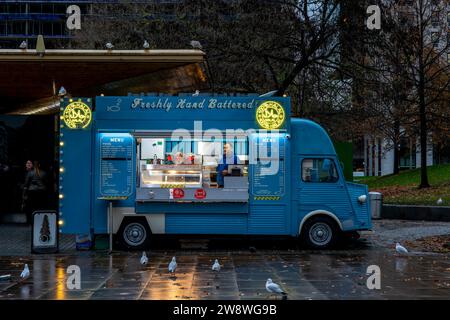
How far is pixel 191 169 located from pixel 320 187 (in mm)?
2980

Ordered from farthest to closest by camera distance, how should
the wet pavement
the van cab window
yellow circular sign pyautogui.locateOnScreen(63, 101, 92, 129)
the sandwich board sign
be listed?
the van cab window < yellow circular sign pyautogui.locateOnScreen(63, 101, 92, 129) < the sandwich board sign < the wet pavement

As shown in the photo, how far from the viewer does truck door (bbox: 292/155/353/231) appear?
1555 cm

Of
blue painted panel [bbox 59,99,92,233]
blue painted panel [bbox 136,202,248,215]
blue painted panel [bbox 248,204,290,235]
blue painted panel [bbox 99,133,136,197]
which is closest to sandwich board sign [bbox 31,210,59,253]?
blue painted panel [bbox 59,99,92,233]

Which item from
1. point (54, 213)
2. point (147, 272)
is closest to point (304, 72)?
point (54, 213)

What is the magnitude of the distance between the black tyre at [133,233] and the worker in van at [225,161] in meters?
1.96

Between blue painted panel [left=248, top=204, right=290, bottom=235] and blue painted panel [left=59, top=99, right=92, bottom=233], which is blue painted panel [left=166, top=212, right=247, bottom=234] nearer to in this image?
blue painted panel [left=248, top=204, right=290, bottom=235]

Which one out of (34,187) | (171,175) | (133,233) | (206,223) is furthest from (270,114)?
(34,187)

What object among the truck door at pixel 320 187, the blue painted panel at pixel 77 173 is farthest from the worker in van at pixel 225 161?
the blue painted panel at pixel 77 173

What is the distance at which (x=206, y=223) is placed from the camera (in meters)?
A: 15.4

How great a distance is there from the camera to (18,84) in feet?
63.3

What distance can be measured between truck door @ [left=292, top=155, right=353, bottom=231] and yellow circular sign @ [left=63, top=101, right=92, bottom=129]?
4.81 meters

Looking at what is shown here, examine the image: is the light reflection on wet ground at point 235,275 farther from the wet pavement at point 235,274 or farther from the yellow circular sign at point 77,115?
the yellow circular sign at point 77,115

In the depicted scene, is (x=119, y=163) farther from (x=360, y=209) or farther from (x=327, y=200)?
(x=360, y=209)
